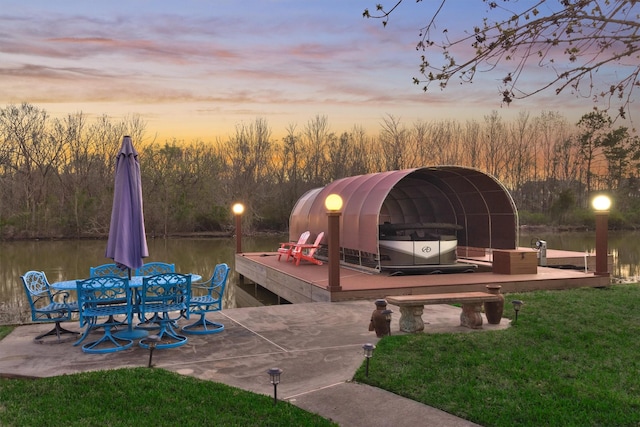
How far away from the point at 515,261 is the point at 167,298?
9.11 m

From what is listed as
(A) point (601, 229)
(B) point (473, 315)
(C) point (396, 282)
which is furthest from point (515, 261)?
(B) point (473, 315)

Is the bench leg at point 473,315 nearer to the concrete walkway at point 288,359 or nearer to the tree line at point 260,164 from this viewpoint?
the concrete walkway at point 288,359

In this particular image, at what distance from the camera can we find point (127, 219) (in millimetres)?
7758

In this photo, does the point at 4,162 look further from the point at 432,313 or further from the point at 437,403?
the point at 437,403

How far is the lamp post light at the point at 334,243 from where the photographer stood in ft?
36.4

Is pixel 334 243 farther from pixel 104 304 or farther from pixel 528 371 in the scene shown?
pixel 528 371

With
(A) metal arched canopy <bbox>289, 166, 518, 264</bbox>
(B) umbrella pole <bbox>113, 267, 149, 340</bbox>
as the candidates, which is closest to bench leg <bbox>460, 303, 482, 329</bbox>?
(B) umbrella pole <bbox>113, 267, 149, 340</bbox>

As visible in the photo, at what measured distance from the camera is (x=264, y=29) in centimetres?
1816

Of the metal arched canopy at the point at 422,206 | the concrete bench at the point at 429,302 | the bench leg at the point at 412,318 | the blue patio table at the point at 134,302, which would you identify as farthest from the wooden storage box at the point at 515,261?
the blue patio table at the point at 134,302

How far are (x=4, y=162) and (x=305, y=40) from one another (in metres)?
38.5

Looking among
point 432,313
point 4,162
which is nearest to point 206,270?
point 432,313

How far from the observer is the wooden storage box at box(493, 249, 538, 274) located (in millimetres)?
13500

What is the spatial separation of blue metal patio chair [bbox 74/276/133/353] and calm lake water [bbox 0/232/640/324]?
5780 mm

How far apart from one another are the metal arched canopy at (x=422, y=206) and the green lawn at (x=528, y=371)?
6325 millimetres
